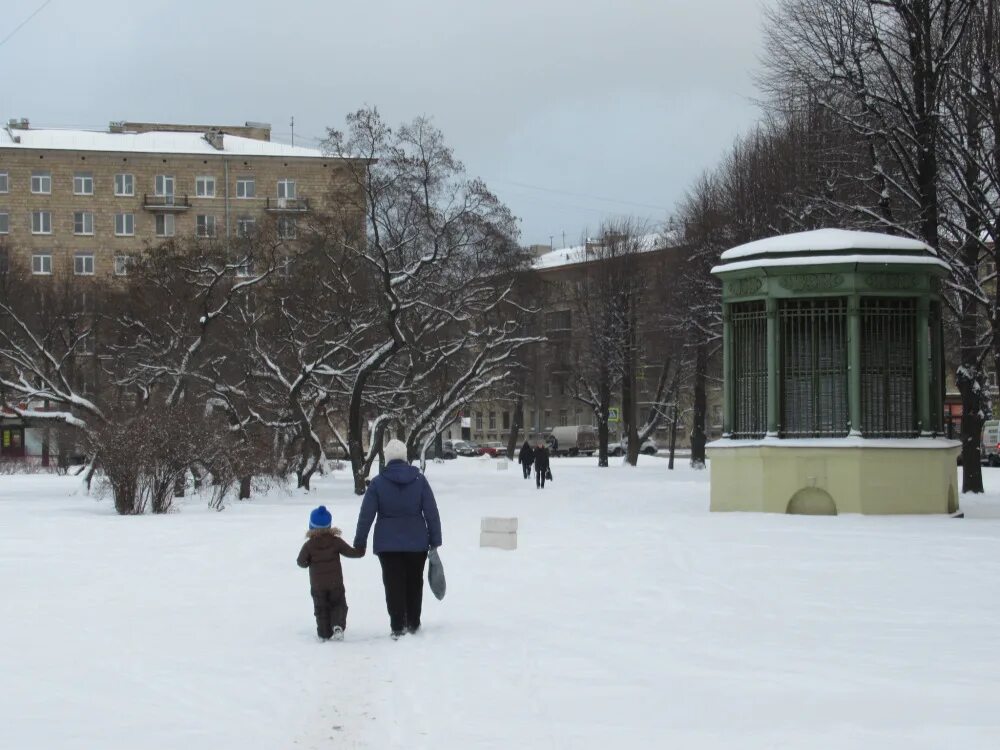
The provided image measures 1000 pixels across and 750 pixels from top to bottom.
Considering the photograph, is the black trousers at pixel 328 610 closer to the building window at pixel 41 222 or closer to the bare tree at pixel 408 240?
the bare tree at pixel 408 240

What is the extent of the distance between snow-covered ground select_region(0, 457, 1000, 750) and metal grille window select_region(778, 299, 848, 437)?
2.95 metres

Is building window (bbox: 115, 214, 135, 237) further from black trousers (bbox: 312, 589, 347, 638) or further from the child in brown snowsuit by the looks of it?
black trousers (bbox: 312, 589, 347, 638)

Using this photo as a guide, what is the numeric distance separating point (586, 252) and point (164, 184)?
3037 cm

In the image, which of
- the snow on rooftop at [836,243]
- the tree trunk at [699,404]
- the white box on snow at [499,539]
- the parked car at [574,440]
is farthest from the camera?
the parked car at [574,440]

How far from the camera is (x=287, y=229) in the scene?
50.3 meters

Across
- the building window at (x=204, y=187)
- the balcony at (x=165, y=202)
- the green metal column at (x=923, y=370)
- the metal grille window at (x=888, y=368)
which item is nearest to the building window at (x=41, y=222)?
the balcony at (x=165, y=202)

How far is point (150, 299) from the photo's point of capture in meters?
47.7

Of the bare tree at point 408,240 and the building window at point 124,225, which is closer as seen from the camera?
the bare tree at point 408,240

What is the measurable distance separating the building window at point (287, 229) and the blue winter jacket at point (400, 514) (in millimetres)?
36002

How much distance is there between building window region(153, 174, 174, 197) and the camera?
9794 centimetres

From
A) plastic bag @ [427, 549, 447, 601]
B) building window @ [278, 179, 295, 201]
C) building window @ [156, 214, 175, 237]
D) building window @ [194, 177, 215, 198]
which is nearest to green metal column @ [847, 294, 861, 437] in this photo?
plastic bag @ [427, 549, 447, 601]

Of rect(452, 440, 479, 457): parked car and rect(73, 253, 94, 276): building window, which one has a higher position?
rect(73, 253, 94, 276): building window

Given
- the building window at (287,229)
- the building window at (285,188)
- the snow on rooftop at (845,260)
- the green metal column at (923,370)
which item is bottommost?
the green metal column at (923,370)

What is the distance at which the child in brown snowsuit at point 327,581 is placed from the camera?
12784 millimetres
